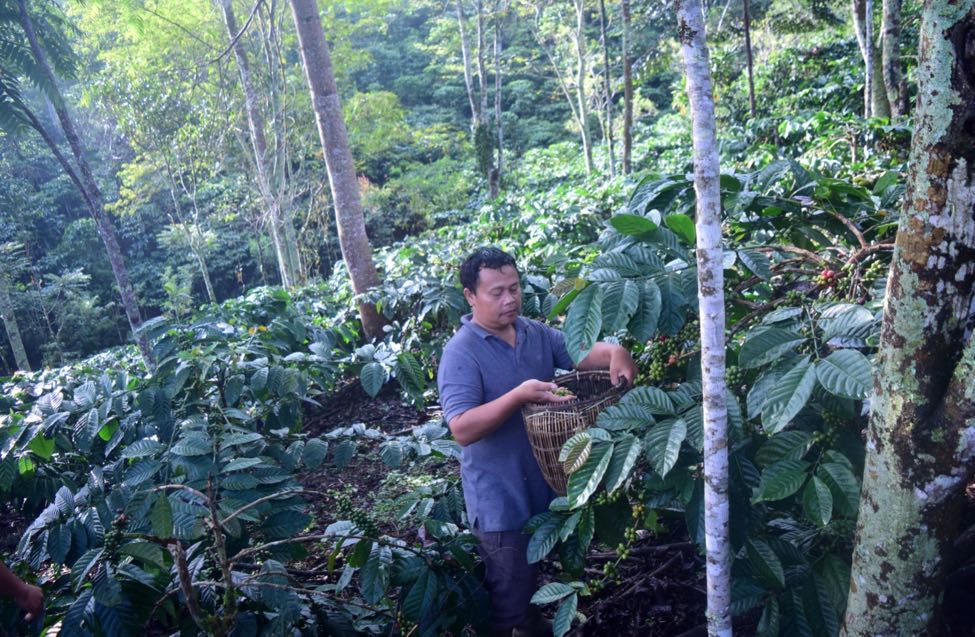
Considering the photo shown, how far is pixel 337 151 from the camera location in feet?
17.6

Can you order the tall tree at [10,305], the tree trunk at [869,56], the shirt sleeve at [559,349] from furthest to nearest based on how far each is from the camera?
the tall tree at [10,305]
the tree trunk at [869,56]
the shirt sleeve at [559,349]

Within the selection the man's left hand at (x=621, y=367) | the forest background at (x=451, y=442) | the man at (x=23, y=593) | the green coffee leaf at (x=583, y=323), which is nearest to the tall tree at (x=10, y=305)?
the forest background at (x=451, y=442)

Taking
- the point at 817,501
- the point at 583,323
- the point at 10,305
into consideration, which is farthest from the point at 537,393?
the point at 10,305

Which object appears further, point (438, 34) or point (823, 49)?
point (438, 34)

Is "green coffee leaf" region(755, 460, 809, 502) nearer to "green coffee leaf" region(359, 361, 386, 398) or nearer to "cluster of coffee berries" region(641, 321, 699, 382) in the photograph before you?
"cluster of coffee berries" region(641, 321, 699, 382)

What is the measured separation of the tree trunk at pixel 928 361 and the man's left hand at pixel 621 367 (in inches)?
34.0

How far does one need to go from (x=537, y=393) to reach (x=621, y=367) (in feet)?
1.01

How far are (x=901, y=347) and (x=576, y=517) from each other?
3.36 ft

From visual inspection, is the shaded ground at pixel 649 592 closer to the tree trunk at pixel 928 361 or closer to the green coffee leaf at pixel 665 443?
the green coffee leaf at pixel 665 443

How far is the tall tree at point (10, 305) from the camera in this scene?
37.0 feet

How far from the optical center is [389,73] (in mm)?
21938

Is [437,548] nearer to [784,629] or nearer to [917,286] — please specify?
[784,629]

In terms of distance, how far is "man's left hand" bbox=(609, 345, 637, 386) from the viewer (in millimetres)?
2008

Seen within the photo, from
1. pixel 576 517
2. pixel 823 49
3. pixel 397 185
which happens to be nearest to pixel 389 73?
pixel 397 185
